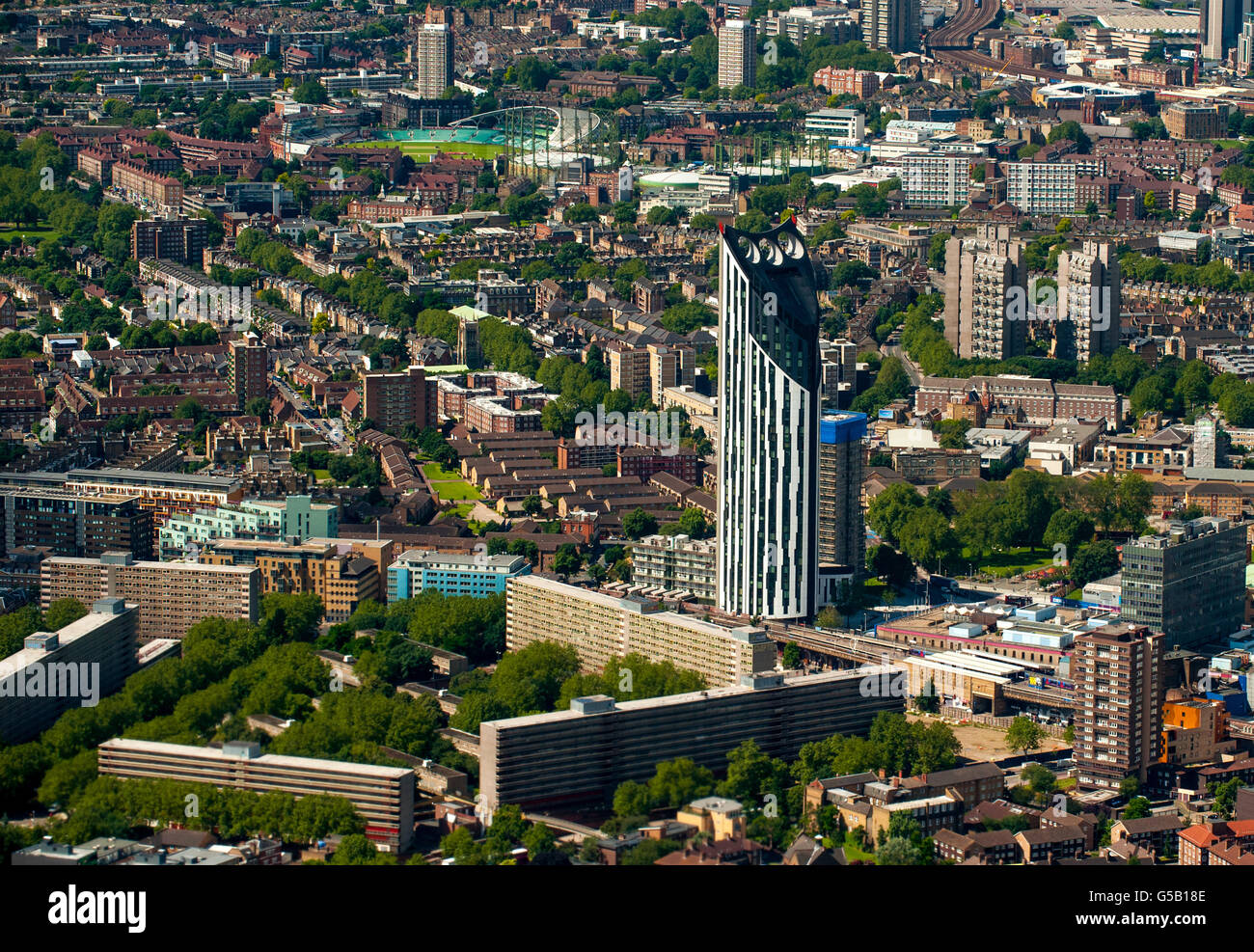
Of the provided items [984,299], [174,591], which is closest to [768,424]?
[174,591]

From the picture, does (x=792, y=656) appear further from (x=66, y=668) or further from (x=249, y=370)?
(x=249, y=370)

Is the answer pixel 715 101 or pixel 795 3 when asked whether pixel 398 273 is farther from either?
pixel 795 3

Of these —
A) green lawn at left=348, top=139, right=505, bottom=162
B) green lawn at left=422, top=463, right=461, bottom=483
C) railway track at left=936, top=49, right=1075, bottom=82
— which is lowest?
green lawn at left=422, top=463, right=461, bottom=483

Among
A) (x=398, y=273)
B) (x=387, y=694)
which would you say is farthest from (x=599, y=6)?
(x=387, y=694)

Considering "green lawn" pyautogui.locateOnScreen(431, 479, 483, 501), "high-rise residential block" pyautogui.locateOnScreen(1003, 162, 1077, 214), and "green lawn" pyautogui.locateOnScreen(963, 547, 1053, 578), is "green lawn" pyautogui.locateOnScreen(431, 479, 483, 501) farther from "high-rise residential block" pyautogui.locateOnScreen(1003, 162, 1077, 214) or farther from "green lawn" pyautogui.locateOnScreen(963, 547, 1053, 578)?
"high-rise residential block" pyautogui.locateOnScreen(1003, 162, 1077, 214)

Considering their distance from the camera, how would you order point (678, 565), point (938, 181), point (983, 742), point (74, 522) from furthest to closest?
point (938, 181) < point (74, 522) < point (678, 565) < point (983, 742)

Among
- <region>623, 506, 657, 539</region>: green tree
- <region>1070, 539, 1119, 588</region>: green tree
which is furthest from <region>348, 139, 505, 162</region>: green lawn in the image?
<region>1070, 539, 1119, 588</region>: green tree
